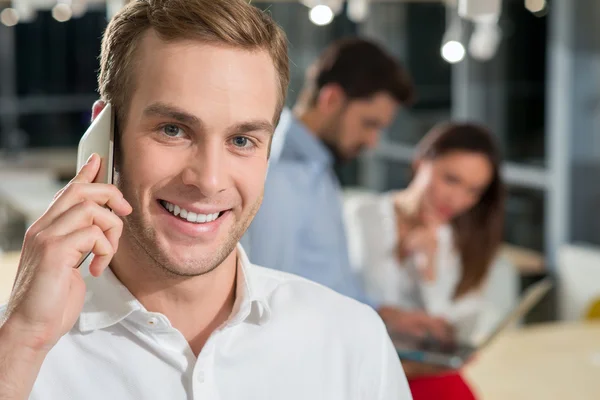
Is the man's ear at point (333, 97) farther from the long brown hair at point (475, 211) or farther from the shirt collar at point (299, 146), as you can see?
the long brown hair at point (475, 211)

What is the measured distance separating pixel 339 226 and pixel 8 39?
20.1ft

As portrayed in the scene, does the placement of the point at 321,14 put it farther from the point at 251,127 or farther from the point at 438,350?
the point at 438,350

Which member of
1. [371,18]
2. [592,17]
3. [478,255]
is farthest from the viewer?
[371,18]

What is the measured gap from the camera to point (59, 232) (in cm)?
85

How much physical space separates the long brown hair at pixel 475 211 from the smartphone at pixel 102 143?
2.16 meters

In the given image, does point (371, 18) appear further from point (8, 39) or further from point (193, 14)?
point (193, 14)

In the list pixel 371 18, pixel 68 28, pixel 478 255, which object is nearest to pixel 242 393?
pixel 478 255

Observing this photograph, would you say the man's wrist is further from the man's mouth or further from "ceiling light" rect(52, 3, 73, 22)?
"ceiling light" rect(52, 3, 73, 22)

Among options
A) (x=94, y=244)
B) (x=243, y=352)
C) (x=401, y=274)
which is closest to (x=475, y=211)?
(x=401, y=274)

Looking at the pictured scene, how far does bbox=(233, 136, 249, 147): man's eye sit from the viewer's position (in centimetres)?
97

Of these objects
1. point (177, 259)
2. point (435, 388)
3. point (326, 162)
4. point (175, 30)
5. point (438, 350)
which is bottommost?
point (435, 388)

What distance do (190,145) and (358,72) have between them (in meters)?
1.53

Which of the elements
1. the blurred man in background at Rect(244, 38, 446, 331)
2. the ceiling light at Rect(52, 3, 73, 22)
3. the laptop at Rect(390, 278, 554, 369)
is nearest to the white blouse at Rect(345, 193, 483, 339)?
the blurred man in background at Rect(244, 38, 446, 331)

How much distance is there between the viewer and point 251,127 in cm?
96
